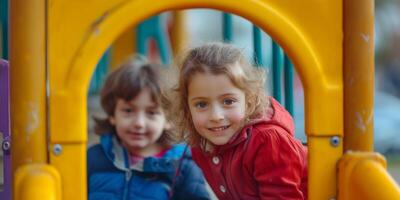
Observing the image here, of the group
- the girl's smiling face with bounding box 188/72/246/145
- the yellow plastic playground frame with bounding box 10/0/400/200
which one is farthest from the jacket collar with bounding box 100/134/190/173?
the yellow plastic playground frame with bounding box 10/0/400/200

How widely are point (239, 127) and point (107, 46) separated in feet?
1.28

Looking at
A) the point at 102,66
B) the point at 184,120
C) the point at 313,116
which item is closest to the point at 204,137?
the point at 184,120

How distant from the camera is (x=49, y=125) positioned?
147cm

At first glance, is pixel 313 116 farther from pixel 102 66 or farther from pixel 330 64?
pixel 102 66

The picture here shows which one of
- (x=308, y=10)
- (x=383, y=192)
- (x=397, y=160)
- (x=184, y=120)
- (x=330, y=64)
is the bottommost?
(x=397, y=160)

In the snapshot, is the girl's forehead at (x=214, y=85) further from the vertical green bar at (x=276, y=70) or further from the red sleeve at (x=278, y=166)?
the vertical green bar at (x=276, y=70)

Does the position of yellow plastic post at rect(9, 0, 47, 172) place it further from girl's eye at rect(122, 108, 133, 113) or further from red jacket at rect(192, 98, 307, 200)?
girl's eye at rect(122, 108, 133, 113)

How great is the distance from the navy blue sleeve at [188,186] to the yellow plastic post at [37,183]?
88 centimetres

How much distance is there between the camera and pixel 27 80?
4.78 feet

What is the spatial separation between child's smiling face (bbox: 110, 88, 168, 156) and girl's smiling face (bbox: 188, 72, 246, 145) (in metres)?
0.64

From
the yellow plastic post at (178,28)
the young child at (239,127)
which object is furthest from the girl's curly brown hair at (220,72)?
the yellow plastic post at (178,28)

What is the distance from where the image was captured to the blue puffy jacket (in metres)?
2.30

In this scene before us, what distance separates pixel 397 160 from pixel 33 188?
6186 millimetres

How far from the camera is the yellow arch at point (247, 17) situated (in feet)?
4.83
